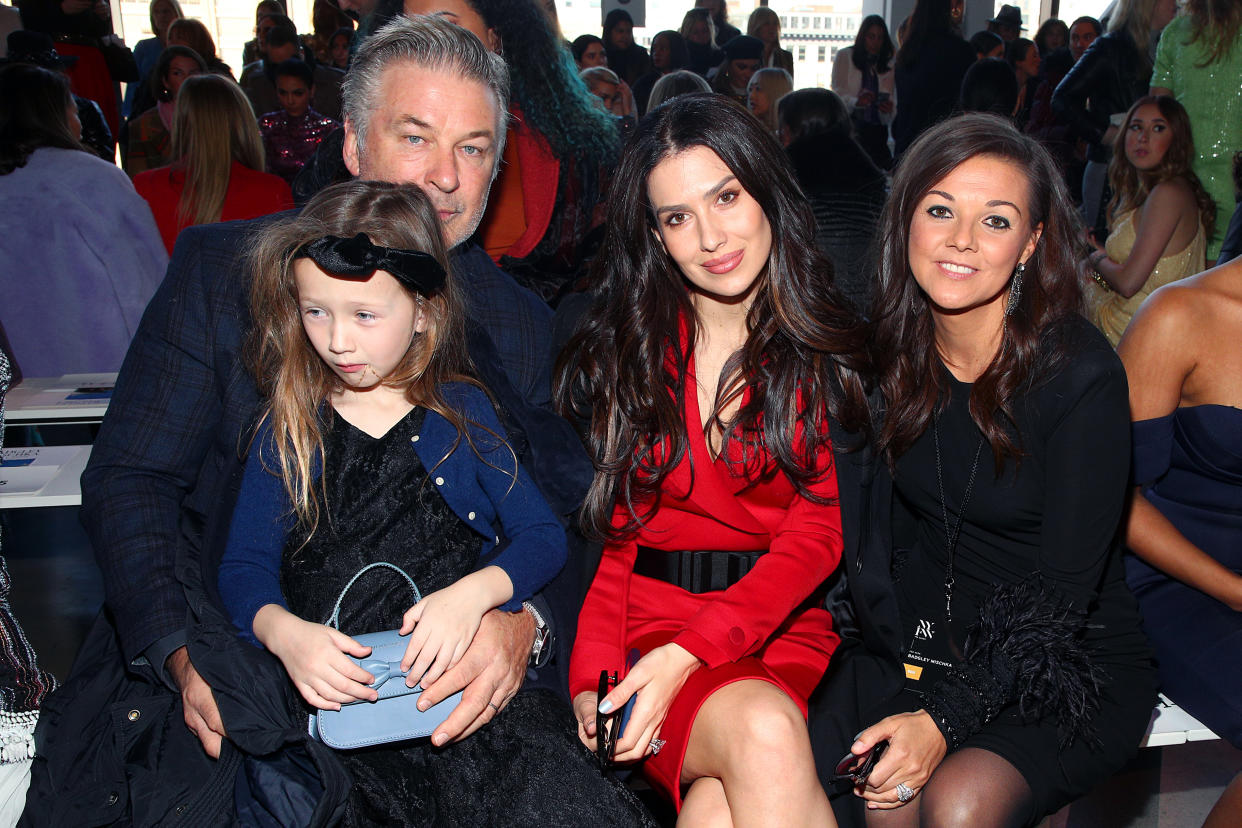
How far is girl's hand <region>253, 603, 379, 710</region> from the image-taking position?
172 centimetres

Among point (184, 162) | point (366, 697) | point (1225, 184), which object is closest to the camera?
point (366, 697)

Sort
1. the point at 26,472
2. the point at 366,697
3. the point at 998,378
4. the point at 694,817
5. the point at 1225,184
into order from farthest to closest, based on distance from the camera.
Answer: the point at 1225,184, the point at 26,472, the point at 998,378, the point at 694,817, the point at 366,697

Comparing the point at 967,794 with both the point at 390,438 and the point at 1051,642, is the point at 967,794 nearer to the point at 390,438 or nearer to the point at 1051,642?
the point at 1051,642

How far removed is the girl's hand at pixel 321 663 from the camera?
5.65 feet

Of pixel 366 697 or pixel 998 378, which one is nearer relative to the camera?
pixel 366 697

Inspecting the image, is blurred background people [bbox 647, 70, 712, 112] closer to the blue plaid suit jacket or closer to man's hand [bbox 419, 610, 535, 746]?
the blue plaid suit jacket

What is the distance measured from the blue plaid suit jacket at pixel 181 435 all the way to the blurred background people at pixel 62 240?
6.95ft

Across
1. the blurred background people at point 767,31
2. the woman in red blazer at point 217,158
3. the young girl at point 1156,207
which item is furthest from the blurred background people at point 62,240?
the blurred background people at point 767,31

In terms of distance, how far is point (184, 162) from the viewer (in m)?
4.55

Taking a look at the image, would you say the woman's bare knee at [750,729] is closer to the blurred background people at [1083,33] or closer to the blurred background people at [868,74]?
the blurred background people at [868,74]

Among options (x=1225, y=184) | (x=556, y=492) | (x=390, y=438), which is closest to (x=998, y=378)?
Answer: (x=556, y=492)

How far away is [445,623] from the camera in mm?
1808

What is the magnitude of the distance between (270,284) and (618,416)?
Result: 80 centimetres

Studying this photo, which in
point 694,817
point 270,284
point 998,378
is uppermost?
point 270,284
